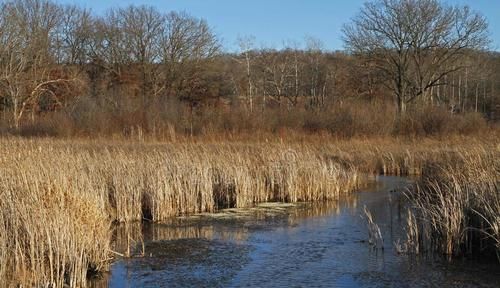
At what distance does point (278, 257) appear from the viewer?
24.1ft

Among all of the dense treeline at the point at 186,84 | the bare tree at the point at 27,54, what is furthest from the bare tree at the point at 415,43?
the bare tree at the point at 27,54

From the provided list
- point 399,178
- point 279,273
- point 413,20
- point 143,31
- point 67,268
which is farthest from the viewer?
point 143,31

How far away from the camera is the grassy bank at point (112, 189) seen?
5.97 metres

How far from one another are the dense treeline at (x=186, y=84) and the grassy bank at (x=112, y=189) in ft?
23.6

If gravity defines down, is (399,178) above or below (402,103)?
below

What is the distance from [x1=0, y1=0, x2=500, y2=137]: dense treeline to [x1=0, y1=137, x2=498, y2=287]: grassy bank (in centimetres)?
720

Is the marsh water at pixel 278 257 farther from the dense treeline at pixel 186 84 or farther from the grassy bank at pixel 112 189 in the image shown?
the dense treeline at pixel 186 84

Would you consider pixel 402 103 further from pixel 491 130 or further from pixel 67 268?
pixel 67 268

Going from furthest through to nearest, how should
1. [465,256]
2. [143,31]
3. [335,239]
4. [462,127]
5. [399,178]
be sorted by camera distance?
[143,31] → [462,127] → [399,178] → [335,239] → [465,256]

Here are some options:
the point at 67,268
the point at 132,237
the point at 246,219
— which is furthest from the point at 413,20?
the point at 67,268

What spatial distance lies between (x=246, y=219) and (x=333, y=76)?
28.4m

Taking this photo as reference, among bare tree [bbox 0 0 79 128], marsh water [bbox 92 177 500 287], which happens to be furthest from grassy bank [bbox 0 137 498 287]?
bare tree [bbox 0 0 79 128]

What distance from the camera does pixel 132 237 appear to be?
858cm

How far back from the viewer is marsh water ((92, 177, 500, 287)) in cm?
634
